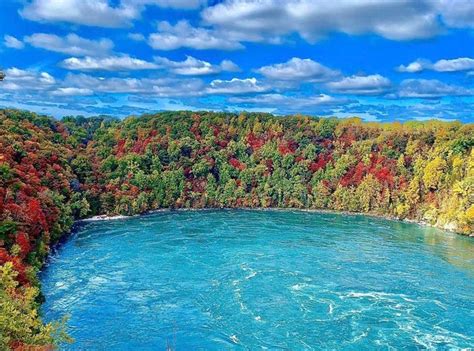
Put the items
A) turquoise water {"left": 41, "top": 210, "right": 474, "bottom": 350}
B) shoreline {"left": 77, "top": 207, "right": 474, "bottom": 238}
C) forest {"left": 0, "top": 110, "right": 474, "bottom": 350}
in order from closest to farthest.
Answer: turquoise water {"left": 41, "top": 210, "right": 474, "bottom": 350} → forest {"left": 0, "top": 110, "right": 474, "bottom": 350} → shoreline {"left": 77, "top": 207, "right": 474, "bottom": 238}

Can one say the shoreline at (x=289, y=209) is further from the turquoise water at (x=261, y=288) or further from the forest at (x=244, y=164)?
the turquoise water at (x=261, y=288)

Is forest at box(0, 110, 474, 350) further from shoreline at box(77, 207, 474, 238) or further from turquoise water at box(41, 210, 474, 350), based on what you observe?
turquoise water at box(41, 210, 474, 350)

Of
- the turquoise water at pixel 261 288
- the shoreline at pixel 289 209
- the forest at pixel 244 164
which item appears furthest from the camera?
the shoreline at pixel 289 209

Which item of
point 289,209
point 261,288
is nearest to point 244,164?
point 289,209

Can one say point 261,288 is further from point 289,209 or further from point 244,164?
point 244,164

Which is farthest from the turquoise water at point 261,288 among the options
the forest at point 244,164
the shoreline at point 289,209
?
the forest at point 244,164

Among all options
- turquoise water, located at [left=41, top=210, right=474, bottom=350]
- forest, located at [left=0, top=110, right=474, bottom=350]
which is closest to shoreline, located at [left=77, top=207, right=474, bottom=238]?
forest, located at [left=0, top=110, right=474, bottom=350]
